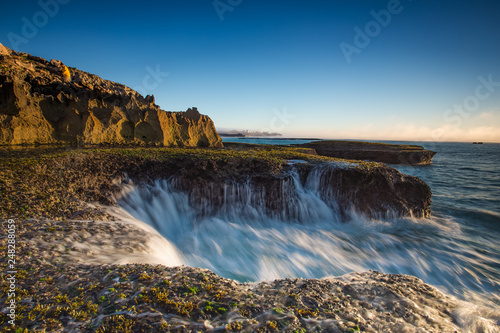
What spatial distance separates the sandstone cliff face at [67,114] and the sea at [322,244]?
794 cm

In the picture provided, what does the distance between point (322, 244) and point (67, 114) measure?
1732cm

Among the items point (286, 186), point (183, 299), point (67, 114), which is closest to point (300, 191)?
point (286, 186)

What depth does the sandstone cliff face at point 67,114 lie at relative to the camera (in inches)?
487

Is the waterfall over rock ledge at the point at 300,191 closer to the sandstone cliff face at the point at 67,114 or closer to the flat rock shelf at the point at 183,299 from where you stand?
the flat rock shelf at the point at 183,299

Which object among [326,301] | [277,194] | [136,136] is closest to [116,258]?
[326,301]

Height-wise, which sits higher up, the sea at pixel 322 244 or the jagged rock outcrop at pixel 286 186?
the jagged rock outcrop at pixel 286 186

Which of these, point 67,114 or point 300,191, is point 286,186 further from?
point 67,114

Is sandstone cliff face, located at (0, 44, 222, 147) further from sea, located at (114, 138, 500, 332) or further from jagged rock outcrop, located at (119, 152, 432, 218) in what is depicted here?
sea, located at (114, 138, 500, 332)

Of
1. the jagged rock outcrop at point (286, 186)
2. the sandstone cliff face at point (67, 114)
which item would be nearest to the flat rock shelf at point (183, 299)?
the jagged rock outcrop at point (286, 186)

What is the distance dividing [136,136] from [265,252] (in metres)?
13.6

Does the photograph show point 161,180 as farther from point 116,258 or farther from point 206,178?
point 116,258

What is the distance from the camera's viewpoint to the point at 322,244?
9617 millimetres

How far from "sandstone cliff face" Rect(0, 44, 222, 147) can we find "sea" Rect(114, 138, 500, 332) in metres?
7.94

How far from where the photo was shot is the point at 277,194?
11.2 metres
